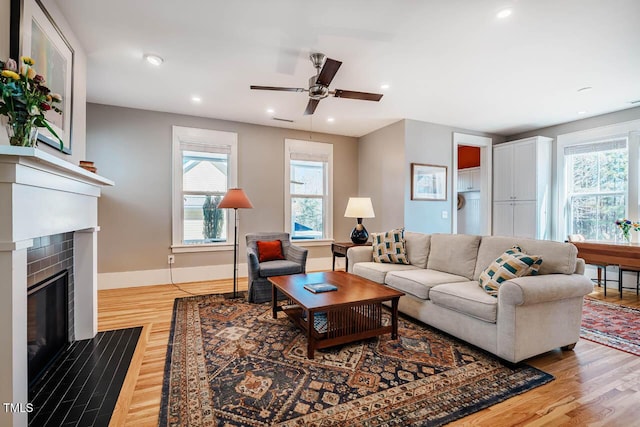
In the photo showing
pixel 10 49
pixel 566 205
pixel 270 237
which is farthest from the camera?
pixel 566 205

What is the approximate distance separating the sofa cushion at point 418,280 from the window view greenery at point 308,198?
2590mm

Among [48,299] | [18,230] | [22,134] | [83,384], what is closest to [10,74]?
[22,134]

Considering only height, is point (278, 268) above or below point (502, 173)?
below

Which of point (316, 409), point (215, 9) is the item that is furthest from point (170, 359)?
point (215, 9)

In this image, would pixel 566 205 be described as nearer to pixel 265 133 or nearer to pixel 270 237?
pixel 270 237

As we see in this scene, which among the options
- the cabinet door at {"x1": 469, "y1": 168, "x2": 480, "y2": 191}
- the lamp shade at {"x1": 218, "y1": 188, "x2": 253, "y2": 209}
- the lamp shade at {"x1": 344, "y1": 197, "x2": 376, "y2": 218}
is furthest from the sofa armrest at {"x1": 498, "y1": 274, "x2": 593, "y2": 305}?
the cabinet door at {"x1": 469, "y1": 168, "x2": 480, "y2": 191}

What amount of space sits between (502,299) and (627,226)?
3.45 m

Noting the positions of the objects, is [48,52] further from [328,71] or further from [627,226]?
[627,226]

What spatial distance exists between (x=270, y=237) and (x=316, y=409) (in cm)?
273

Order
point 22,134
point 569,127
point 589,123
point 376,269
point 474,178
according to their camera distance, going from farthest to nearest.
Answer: point 474,178 → point 569,127 → point 589,123 → point 376,269 → point 22,134

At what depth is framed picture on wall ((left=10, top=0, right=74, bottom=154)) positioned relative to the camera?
1647 mm

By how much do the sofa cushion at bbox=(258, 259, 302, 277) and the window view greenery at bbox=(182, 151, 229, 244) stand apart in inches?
58.4

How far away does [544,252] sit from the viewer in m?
2.49

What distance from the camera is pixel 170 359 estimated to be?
2.25 m
